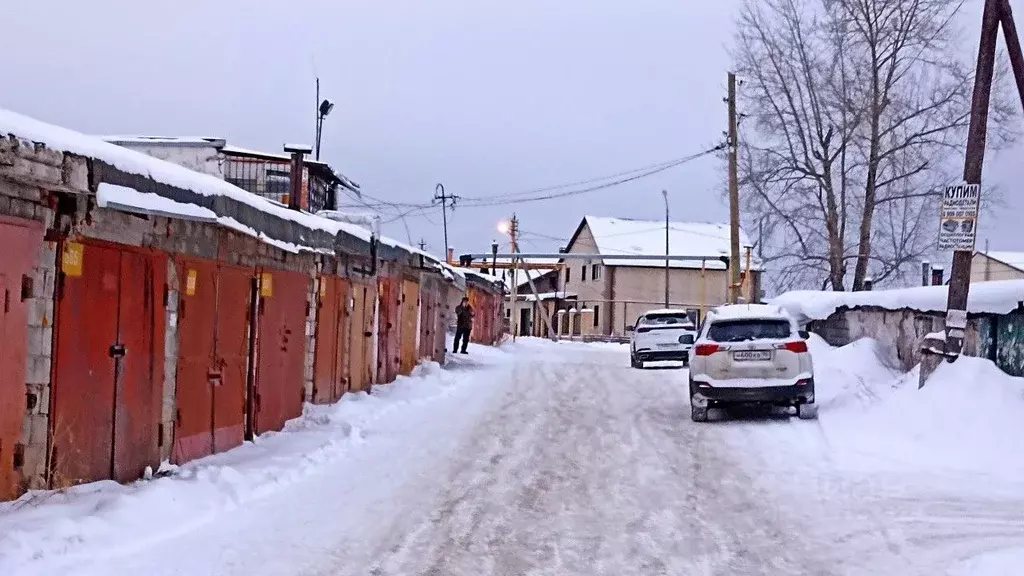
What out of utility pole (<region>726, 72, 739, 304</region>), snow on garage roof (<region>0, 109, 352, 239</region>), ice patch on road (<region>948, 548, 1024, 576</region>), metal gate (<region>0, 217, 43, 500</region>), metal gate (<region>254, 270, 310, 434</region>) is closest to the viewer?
ice patch on road (<region>948, 548, 1024, 576</region>)

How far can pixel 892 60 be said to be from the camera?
1293 inches

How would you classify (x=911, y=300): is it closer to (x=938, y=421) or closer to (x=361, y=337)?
(x=938, y=421)

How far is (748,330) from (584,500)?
6.42 meters

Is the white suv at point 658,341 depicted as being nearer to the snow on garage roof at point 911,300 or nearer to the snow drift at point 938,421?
the snow on garage roof at point 911,300

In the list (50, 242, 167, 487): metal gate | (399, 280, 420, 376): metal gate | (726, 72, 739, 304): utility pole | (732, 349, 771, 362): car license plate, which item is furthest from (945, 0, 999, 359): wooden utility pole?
(726, 72, 739, 304): utility pole

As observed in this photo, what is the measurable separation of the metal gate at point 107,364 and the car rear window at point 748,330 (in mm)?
8273

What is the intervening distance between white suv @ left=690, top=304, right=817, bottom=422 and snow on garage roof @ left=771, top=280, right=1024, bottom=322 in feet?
7.76

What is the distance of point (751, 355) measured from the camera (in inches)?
579

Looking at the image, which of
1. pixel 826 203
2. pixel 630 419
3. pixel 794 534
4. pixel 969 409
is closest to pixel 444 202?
pixel 826 203

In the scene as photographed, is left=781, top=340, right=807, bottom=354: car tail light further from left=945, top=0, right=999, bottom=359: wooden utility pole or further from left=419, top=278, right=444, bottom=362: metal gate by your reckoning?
left=419, top=278, right=444, bottom=362: metal gate

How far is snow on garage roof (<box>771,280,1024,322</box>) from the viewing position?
13117 millimetres

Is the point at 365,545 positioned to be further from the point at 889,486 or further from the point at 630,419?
the point at 630,419

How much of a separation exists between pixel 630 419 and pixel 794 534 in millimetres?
7814

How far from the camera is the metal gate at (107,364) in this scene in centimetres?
812
